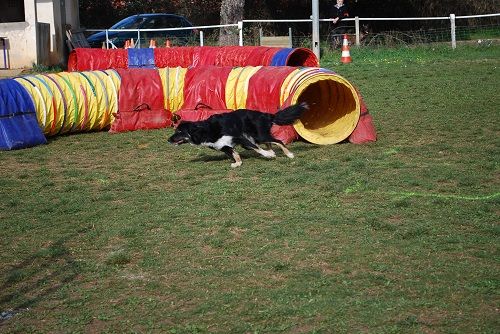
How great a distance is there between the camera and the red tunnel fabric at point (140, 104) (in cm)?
1438

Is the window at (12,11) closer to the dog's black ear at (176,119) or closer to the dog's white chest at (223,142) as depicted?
the dog's black ear at (176,119)

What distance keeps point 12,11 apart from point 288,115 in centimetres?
2121

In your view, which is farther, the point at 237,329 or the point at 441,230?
the point at 441,230

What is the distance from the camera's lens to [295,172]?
10203 millimetres

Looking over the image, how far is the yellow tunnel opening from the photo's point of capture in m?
12.1

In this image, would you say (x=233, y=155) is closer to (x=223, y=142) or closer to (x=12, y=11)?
(x=223, y=142)

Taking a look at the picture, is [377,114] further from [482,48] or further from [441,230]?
[482,48]

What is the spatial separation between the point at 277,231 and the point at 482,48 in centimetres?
1828

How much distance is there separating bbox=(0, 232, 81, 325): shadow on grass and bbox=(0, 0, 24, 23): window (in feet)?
78.9

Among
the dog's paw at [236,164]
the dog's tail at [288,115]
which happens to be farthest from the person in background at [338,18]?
the dog's paw at [236,164]

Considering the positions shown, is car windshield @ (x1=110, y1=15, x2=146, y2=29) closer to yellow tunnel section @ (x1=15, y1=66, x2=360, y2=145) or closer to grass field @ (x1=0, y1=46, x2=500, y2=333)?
yellow tunnel section @ (x1=15, y1=66, x2=360, y2=145)

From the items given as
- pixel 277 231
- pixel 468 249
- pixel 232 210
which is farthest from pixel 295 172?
pixel 468 249

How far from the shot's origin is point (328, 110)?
13.2 metres

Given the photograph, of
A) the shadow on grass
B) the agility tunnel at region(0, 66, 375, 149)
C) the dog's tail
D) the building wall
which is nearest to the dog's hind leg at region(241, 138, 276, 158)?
the dog's tail
